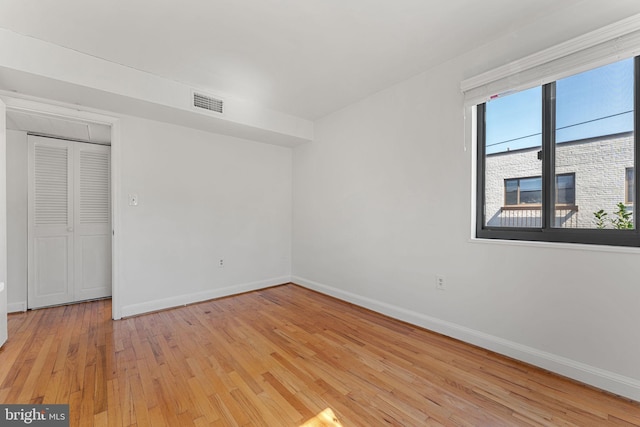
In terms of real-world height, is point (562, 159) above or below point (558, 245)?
above

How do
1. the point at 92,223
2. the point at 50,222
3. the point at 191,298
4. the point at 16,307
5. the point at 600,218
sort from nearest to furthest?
the point at 600,218 → the point at 16,307 → the point at 50,222 → the point at 191,298 → the point at 92,223

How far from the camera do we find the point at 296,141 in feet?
13.8

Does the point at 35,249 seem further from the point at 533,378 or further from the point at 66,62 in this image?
the point at 533,378

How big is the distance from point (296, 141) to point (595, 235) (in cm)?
348

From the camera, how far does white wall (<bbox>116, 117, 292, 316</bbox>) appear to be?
10.4 feet

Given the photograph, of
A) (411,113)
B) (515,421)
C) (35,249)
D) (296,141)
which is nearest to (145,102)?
(296,141)

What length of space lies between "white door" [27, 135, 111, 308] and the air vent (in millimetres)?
1809

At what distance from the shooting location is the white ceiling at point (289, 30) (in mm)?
1880

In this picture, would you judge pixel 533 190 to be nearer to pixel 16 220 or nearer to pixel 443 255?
pixel 443 255

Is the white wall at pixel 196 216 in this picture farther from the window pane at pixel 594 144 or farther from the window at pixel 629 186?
the window at pixel 629 186

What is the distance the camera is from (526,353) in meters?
2.08

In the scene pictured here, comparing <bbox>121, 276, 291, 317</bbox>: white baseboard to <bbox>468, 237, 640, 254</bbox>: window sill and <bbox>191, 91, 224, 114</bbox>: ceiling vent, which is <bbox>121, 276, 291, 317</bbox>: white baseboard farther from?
<bbox>468, 237, 640, 254</bbox>: window sill

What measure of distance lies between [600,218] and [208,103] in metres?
3.68

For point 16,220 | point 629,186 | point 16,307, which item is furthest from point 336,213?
point 16,307
